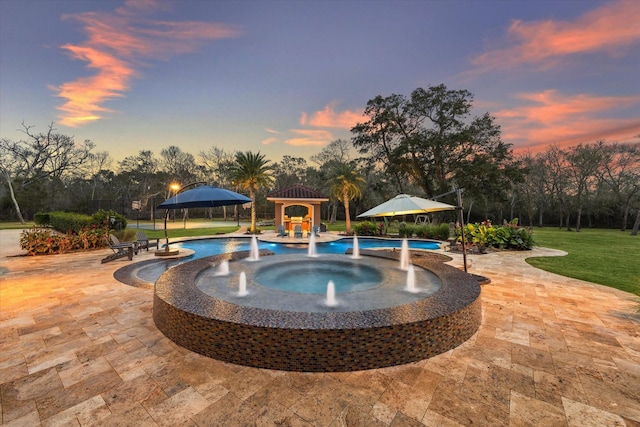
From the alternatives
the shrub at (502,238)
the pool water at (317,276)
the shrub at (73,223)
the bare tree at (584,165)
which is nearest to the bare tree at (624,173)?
the bare tree at (584,165)

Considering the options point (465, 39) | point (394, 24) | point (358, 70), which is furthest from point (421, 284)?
point (358, 70)

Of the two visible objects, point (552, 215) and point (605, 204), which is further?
point (552, 215)

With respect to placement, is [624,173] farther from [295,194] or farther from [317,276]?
[317,276]

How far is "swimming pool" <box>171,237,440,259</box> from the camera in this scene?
44.3 feet

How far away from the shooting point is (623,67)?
12430 mm

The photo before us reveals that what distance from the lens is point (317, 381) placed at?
9.23 feet

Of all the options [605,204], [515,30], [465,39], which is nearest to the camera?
[515,30]

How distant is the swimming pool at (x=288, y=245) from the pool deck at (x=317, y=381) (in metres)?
8.85

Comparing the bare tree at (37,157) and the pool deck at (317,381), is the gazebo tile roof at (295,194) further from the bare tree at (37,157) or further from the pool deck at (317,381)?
the bare tree at (37,157)

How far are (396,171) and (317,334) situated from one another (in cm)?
2544

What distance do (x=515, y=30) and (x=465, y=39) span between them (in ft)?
9.51

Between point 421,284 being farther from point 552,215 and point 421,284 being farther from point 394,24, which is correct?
point 552,215

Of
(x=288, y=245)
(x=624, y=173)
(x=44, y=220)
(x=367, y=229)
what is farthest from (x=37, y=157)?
(x=624, y=173)

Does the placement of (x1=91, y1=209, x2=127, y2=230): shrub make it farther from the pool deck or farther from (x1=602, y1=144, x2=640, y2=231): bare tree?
(x1=602, y1=144, x2=640, y2=231): bare tree
